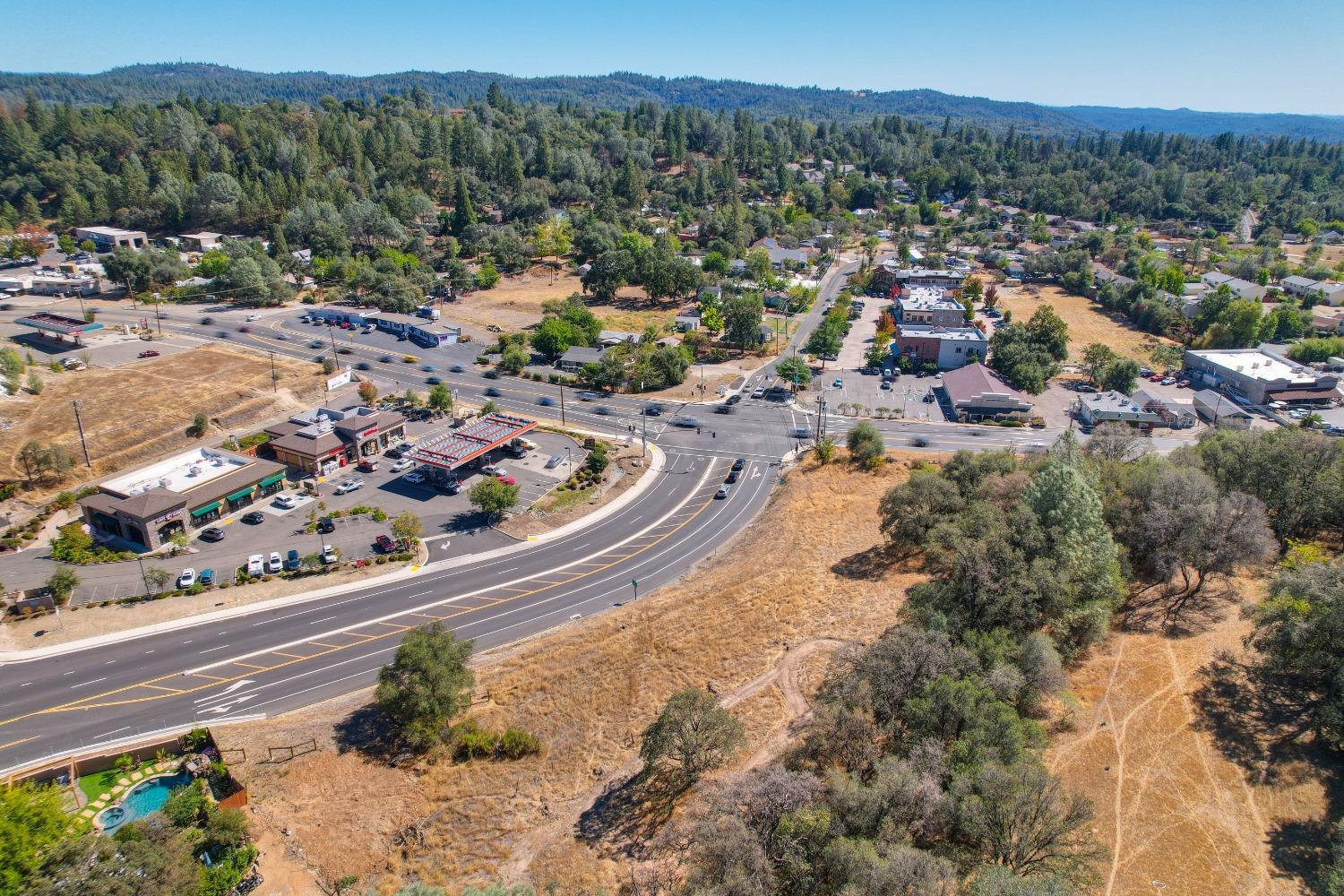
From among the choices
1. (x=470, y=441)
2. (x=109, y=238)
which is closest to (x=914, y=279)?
(x=470, y=441)

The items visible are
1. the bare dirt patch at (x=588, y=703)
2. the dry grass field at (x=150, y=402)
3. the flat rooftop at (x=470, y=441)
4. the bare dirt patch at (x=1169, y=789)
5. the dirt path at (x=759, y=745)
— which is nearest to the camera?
the bare dirt patch at (x=1169, y=789)

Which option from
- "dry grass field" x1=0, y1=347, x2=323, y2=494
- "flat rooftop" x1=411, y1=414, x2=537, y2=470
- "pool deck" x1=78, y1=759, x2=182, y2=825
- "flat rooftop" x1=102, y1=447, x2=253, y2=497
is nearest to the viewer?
"pool deck" x1=78, y1=759, x2=182, y2=825

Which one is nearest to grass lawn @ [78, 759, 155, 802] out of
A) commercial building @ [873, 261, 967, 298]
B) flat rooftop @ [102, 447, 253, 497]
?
flat rooftop @ [102, 447, 253, 497]

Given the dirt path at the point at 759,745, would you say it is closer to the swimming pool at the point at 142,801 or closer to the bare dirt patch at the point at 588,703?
the bare dirt patch at the point at 588,703

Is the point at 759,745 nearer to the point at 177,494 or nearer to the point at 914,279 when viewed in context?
the point at 177,494

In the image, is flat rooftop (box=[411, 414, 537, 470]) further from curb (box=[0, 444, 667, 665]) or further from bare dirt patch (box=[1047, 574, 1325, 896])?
bare dirt patch (box=[1047, 574, 1325, 896])

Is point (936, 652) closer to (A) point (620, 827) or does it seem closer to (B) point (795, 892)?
(B) point (795, 892)

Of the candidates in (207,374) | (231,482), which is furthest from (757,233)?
(231,482)

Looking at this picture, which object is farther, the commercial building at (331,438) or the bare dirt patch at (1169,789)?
the commercial building at (331,438)

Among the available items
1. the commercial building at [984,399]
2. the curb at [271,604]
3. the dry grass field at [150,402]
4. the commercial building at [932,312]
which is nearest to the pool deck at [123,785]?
the curb at [271,604]
